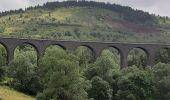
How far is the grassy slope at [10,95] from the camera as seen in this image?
6544 centimetres

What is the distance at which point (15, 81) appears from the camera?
8019cm

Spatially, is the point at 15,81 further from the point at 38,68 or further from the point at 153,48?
the point at 153,48

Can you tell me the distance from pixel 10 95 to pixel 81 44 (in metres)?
34.9

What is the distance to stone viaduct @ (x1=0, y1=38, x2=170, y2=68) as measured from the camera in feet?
298

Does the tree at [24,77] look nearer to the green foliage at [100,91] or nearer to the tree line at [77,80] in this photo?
the tree line at [77,80]

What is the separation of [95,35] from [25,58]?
115 m

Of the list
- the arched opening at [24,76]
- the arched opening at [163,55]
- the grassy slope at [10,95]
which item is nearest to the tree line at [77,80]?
the arched opening at [24,76]

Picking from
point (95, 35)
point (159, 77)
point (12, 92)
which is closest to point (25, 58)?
point (12, 92)

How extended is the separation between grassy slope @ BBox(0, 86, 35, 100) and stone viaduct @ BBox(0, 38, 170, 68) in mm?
17797

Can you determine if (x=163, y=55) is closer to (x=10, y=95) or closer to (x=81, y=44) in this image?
(x=81, y=44)

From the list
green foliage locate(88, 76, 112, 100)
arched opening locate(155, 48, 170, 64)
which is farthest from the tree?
arched opening locate(155, 48, 170, 64)

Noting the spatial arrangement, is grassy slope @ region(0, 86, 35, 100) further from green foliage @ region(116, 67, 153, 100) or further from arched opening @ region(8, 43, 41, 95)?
green foliage @ region(116, 67, 153, 100)

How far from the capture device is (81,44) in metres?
100

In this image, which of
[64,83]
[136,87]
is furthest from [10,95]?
[136,87]
